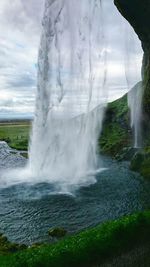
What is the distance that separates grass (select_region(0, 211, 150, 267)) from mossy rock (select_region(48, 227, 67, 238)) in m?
4.74

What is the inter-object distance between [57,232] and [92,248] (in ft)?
22.9

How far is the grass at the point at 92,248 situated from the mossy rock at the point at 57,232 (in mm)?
4745

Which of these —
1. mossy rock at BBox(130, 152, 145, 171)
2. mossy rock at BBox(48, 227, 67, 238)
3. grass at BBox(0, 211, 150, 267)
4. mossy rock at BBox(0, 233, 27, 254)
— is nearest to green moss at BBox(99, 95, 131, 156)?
mossy rock at BBox(130, 152, 145, 171)

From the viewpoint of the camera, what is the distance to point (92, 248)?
65.0 feet

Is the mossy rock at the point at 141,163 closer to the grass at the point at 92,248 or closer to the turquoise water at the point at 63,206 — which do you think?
the turquoise water at the point at 63,206

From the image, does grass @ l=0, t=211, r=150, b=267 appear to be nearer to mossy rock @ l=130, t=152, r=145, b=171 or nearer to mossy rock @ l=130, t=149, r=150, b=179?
mossy rock @ l=130, t=149, r=150, b=179

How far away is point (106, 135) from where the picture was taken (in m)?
95.0

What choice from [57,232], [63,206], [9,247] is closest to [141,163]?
[63,206]

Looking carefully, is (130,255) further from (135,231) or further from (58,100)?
(58,100)

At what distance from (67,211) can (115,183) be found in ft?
39.8

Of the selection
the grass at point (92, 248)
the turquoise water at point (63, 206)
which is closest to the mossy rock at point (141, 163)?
the turquoise water at point (63, 206)

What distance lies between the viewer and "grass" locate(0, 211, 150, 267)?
18.6 meters

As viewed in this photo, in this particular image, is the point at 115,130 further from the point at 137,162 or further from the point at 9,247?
the point at 9,247

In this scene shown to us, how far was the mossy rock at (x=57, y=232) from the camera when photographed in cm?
2607
